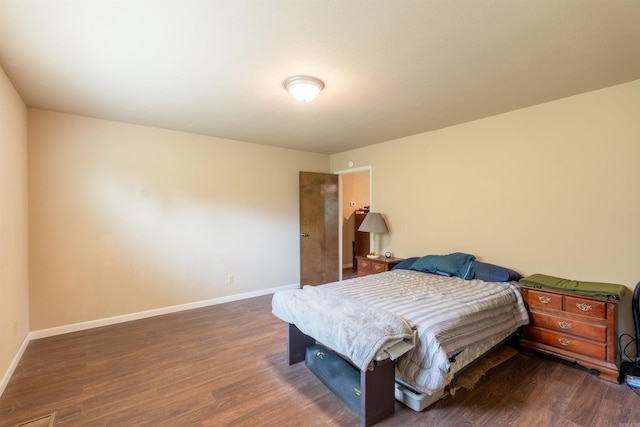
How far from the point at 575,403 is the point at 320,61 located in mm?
3028

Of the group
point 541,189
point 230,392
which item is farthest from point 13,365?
point 541,189

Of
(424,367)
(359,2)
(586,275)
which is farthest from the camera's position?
(586,275)

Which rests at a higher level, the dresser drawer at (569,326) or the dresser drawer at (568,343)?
the dresser drawer at (569,326)

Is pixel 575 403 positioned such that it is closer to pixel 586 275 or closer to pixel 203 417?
pixel 586 275

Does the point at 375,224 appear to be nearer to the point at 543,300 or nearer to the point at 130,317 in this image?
the point at 543,300

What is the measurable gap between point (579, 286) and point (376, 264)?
7.22ft

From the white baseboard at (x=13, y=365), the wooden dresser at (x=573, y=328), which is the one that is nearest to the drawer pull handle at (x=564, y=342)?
the wooden dresser at (x=573, y=328)

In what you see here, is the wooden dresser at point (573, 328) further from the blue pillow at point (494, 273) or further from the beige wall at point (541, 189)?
the beige wall at point (541, 189)

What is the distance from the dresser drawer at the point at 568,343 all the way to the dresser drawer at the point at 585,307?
0.23 m

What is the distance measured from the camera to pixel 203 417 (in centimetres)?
190

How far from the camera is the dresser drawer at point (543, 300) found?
252cm

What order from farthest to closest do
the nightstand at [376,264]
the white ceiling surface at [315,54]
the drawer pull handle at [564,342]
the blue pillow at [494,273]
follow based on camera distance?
the nightstand at [376,264] → the blue pillow at [494,273] → the drawer pull handle at [564,342] → the white ceiling surface at [315,54]

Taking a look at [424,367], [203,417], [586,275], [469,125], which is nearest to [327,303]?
[424,367]

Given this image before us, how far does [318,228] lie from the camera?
524 cm
